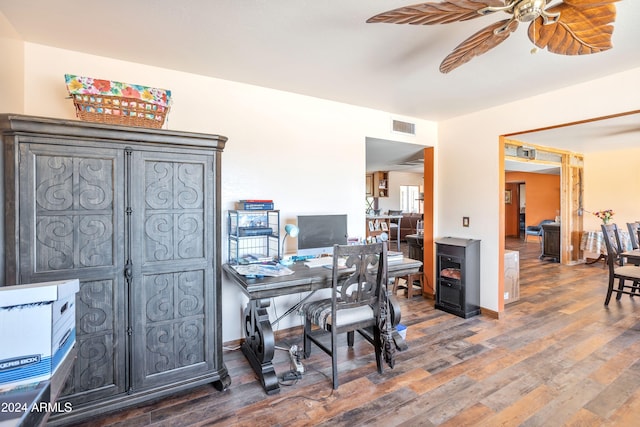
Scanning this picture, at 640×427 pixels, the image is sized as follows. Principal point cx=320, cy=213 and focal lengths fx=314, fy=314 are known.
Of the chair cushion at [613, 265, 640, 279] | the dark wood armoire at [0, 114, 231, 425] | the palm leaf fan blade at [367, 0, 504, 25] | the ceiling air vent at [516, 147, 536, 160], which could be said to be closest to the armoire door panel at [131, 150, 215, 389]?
the dark wood armoire at [0, 114, 231, 425]

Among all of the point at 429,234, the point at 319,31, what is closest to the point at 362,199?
the point at 429,234

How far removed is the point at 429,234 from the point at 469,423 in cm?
274

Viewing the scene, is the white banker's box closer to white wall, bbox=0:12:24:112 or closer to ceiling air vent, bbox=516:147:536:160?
white wall, bbox=0:12:24:112

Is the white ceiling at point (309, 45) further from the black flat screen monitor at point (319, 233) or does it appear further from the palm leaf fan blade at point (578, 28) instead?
the black flat screen monitor at point (319, 233)

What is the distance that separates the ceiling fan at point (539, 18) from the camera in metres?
1.36

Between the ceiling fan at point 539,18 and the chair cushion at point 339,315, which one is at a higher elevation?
the ceiling fan at point 539,18

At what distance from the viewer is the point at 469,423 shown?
1876mm

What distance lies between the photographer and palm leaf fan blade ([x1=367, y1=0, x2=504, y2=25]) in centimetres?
136

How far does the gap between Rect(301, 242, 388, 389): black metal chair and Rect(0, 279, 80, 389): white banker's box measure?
1.50 m

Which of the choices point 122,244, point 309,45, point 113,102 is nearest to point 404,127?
point 309,45

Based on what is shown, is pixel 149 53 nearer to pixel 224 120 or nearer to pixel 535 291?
pixel 224 120

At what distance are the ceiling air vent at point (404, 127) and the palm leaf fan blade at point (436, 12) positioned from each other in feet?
7.99

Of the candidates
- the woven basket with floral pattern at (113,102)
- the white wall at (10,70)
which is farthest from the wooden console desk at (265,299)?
the white wall at (10,70)

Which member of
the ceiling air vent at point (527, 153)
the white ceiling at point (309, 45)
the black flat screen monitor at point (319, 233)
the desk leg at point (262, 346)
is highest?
the white ceiling at point (309, 45)
